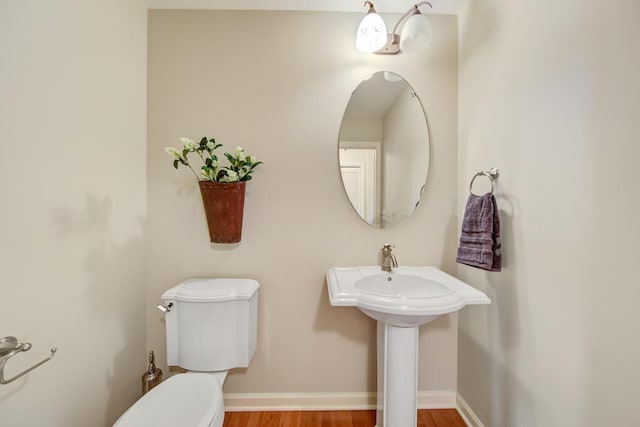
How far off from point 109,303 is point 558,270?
72.0 inches

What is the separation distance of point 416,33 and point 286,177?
966 mm

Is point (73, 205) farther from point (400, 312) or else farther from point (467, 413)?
point (467, 413)

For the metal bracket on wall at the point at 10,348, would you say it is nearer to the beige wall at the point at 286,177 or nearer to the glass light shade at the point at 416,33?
the beige wall at the point at 286,177

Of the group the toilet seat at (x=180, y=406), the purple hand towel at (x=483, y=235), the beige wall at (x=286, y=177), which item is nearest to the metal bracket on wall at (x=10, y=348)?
the toilet seat at (x=180, y=406)

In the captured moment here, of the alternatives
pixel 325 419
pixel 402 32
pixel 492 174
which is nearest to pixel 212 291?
pixel 325 419

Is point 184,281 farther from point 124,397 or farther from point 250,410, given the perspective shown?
point 250,410

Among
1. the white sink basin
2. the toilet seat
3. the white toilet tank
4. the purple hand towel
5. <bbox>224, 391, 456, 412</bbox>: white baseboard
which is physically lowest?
<bbox>224, 391, 456, 412</bbox>: white baseboard

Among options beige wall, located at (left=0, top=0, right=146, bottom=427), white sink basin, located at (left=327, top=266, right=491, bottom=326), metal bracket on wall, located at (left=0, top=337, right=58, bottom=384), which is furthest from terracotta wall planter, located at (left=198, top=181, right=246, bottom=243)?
metal bracket on wall, located at (left=0, top=337, right=58, bottom=384)

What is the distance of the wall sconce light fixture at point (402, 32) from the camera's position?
52.0 inches

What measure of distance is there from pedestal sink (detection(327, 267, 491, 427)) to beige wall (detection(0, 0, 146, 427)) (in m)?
1.03

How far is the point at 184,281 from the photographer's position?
4.96 ft

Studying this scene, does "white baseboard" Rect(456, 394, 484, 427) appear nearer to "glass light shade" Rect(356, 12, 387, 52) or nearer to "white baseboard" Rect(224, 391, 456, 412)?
"white baseboard" Rect(224, 391, 456, 412)

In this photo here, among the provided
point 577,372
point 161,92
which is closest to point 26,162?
point 161,92

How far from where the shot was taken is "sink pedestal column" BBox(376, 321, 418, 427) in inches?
45.2
